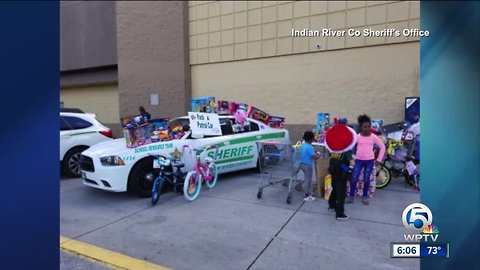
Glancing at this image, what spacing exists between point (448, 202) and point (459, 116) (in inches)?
14.9

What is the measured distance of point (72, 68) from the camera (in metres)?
16.1

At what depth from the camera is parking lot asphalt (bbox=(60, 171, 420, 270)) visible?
366cm

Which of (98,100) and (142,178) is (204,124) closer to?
(142,178)

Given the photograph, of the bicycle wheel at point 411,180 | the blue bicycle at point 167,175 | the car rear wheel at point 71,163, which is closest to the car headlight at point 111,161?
the blue bicycle at point 167,175

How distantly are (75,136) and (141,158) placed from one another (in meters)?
3.20

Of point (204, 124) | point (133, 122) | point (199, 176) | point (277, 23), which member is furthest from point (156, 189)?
point (277, 23)

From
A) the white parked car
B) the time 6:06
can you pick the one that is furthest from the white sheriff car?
the time 6:06

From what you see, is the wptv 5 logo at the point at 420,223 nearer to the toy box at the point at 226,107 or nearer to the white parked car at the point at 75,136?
the toy box at the point at 226,107

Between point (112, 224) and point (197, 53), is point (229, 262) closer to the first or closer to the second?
point (112, 224)

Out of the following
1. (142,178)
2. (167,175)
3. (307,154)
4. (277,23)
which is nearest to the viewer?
(307,154)

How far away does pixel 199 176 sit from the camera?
620 centimetres

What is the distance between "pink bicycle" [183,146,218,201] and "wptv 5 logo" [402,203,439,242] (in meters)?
4.52

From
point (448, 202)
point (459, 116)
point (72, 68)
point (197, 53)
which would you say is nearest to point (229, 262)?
point (448, 202)

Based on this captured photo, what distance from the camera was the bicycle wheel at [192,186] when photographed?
231 inches
